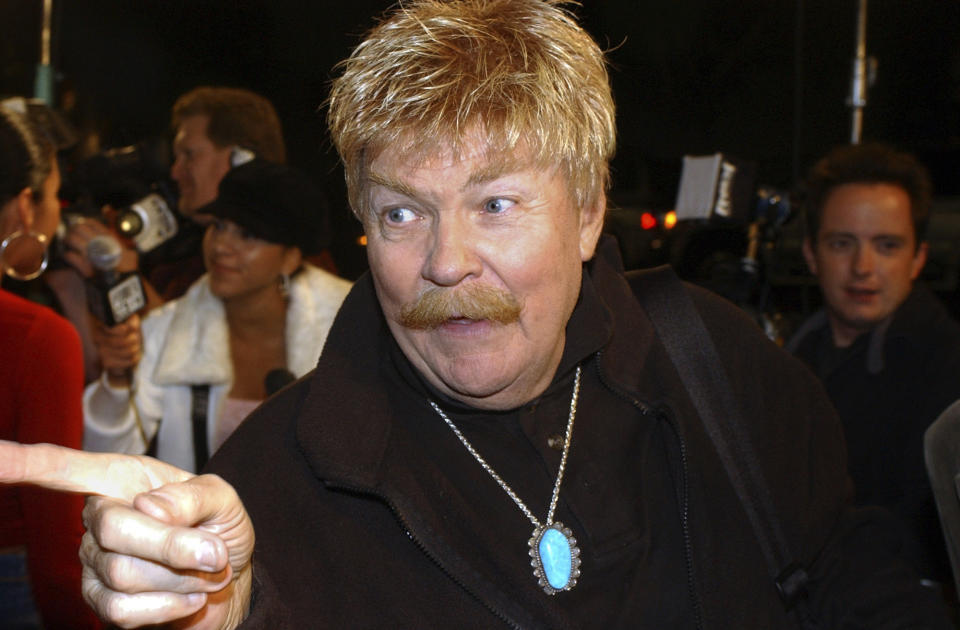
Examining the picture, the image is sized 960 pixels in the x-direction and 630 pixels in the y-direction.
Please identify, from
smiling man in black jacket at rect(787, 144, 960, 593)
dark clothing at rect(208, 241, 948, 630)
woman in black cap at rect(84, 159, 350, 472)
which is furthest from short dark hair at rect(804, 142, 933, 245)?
woman in black cap at rect(84, 159, 350, 472)

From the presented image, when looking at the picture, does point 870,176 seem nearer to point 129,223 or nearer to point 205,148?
point 205,148

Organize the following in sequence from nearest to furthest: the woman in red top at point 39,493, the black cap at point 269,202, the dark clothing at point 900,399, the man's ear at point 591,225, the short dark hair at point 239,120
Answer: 1. the man's ear at point 591,225
2. the woman in red top at point 39,493
3. the dark clothing at point 900,399
4. the black cap at point 269,202
5. the short dark hair at point 239,120

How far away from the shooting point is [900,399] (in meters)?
2.73

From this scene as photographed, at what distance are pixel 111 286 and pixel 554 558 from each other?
1800 mm

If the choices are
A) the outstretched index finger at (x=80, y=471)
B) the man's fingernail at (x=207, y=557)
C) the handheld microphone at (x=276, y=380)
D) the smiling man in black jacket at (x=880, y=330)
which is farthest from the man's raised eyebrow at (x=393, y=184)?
the smiling man in black jacket at (x=880, y=330)

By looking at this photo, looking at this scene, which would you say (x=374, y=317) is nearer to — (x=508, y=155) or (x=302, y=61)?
(x=508, y=155)

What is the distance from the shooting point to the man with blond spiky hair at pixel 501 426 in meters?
1.35

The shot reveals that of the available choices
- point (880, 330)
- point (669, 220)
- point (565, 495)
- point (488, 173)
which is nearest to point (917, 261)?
point (880, 330)

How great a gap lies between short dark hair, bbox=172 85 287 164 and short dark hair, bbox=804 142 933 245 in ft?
6.02

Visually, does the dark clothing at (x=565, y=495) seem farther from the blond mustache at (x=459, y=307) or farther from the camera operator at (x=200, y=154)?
the camera operator at (x=200, y=154)

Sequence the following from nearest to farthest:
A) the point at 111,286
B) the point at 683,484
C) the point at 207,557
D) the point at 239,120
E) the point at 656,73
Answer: the point at 207,557
the point at 683,484
the point at 111,286
the point at 239,120
the point at 656,73

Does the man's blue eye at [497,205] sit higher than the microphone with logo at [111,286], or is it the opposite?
the man's blue eye at [497,205]

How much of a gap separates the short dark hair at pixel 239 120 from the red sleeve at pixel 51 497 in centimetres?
155

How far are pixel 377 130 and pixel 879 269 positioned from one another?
6.64 feet
